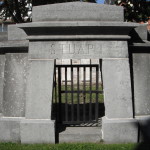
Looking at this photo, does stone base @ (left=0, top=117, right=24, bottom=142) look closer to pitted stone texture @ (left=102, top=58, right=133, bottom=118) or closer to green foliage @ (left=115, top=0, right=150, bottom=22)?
pitted stone texture @ (left=102, top=58, right=133, bottom=118)

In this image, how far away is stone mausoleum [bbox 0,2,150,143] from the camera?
17.1 ft

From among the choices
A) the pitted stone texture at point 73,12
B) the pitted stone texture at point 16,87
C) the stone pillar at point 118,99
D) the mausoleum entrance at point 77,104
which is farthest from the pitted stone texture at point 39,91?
the stone pillar at point 118,99

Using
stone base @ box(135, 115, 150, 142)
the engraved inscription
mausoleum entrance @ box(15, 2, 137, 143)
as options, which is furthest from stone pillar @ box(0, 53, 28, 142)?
stone base @ box(135, 115, 150, 142)

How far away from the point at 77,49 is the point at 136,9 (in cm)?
1087

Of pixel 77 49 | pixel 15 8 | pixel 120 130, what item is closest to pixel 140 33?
pixel 77 49

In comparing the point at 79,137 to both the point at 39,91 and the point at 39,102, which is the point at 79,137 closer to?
the point at 39,102

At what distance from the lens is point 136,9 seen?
15.0 m

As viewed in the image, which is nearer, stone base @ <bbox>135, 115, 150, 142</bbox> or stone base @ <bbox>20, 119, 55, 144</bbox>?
stone base @ <bbox>20, 119, 55, 144</bbox>

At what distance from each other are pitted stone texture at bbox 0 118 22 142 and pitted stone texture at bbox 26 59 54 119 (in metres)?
0.37

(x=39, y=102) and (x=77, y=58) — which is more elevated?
(x=77, y=58)

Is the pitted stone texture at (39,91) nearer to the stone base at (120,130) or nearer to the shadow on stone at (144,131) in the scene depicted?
the stone base at (120,130)

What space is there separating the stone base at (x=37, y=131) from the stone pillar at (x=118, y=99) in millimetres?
1105

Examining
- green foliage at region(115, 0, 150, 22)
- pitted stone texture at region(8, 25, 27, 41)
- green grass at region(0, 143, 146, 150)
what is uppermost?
green foliage at region(115, 0, 150, 22)

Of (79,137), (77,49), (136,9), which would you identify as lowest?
A: (79,137)
